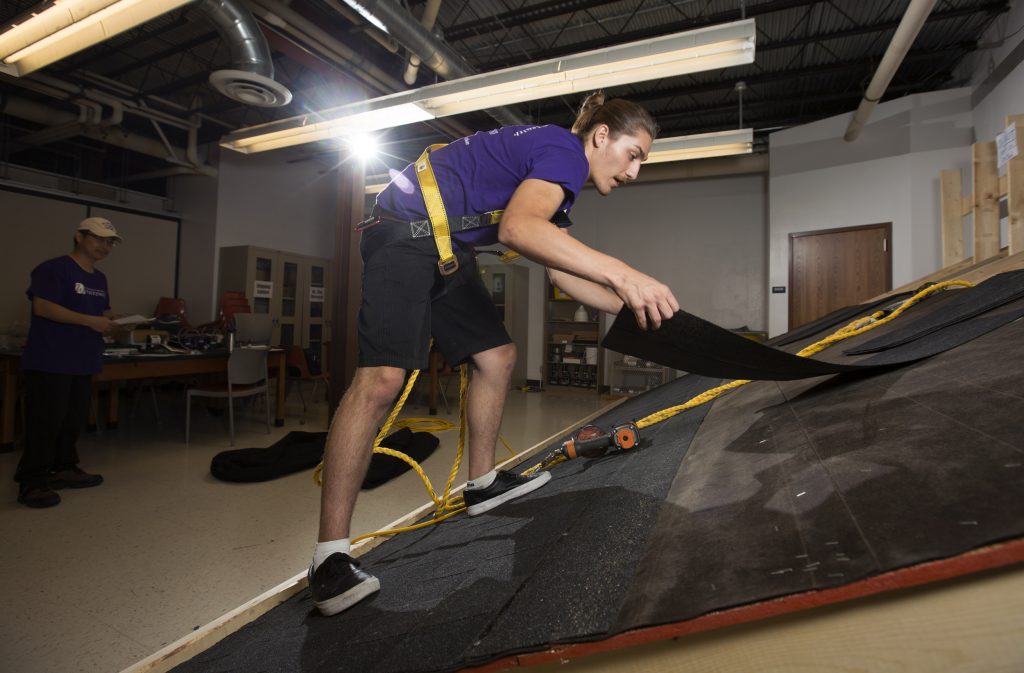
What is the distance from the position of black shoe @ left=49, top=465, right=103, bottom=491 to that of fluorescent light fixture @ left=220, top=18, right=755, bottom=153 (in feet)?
10.7

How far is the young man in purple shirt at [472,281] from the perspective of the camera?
40.8 inches

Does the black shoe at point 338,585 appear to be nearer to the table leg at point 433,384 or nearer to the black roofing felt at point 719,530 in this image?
the black roofing felt at point 719,530

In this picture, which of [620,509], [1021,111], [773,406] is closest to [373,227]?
[620,509]

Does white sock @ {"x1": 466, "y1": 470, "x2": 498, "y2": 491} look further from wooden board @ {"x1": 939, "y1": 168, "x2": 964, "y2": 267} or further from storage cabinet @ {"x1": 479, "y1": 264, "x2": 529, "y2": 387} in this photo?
storage cabinet @ {"x1": 479, "y1": 264, "x2": 529, "y2": 387}

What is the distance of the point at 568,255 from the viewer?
0.99 metres

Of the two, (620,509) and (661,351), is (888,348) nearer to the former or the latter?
(661,351)

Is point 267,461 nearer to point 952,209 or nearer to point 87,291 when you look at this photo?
point 87,291

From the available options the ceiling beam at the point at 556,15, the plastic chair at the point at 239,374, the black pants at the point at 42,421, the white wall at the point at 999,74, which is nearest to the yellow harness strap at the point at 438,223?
the black pants at the point at 42,421

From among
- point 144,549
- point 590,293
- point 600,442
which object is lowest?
point 144,549

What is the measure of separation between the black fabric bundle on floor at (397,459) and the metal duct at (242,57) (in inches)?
110

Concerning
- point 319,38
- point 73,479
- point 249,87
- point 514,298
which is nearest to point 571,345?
point 514,298

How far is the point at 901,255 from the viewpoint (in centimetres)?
538

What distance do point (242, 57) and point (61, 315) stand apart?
2.37m

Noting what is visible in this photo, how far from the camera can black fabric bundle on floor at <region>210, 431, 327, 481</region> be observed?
3027 mm
